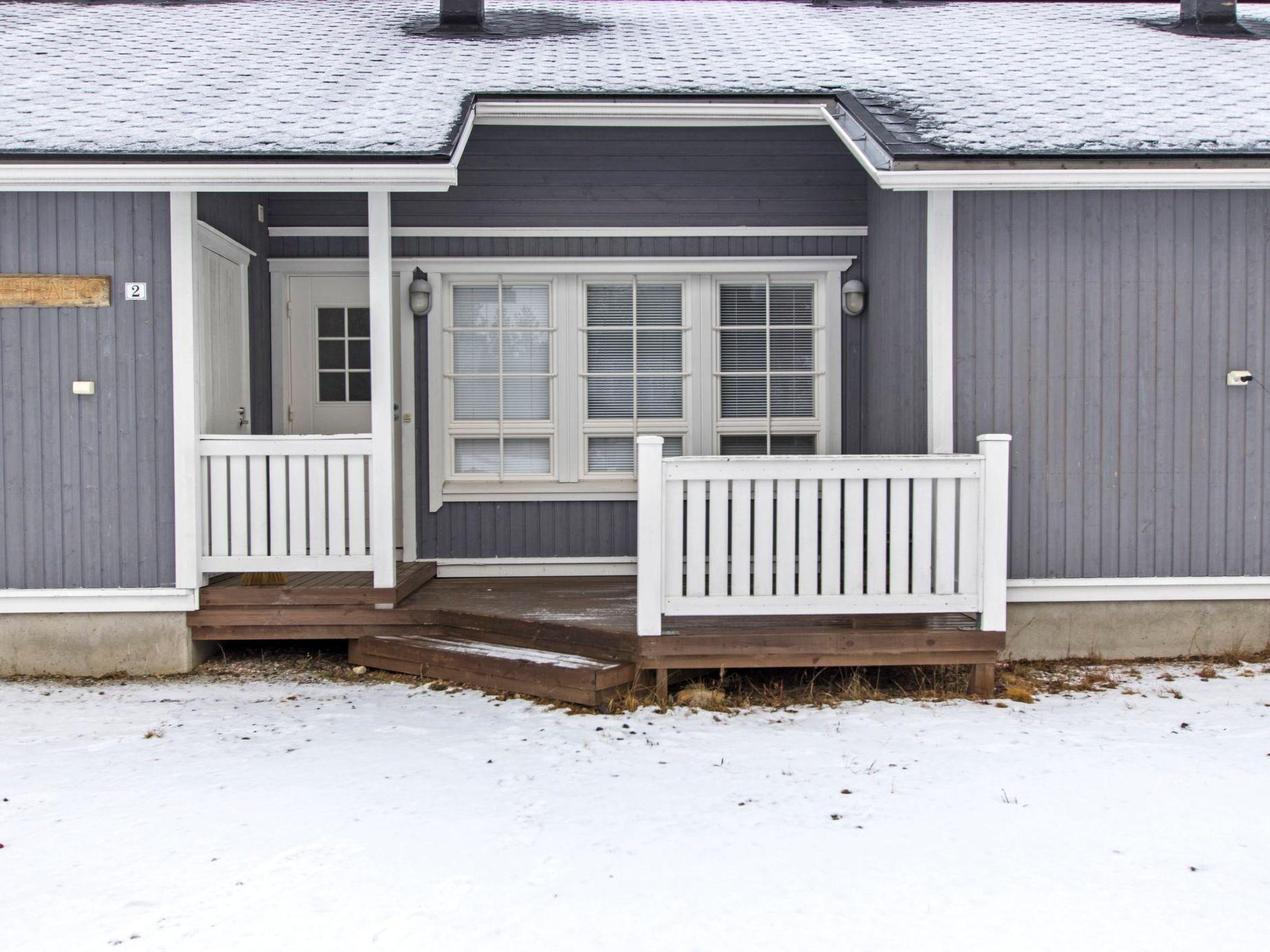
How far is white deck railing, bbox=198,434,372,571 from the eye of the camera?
5.46 m

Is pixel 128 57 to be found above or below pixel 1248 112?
above

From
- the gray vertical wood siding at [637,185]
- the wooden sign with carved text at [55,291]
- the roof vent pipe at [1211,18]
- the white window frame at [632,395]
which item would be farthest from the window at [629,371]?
the roof vent pipe at [1211,18]

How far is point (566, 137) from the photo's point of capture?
6867 mm

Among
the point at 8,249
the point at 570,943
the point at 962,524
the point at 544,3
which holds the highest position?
the point at 544,3

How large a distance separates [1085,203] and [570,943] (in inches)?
172

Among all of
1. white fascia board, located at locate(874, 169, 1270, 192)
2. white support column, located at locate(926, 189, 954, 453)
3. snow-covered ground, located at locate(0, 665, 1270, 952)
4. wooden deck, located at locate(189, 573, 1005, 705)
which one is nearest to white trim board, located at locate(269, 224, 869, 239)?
white support column, located at locate(926, 189, 954, 453)

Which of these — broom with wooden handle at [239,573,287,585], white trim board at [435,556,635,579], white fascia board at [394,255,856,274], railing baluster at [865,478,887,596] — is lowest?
white trim board at [435,556,635,579]

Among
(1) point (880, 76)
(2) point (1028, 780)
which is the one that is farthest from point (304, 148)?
(2) point (1028, 780)

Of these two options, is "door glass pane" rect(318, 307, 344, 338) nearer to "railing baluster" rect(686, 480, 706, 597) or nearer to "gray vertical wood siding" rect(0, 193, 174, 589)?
"gray vertical wood siding" rect(0, 193, 174, 589)

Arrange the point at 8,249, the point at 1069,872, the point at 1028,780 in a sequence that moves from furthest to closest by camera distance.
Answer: the point at 8,249 < the point at 1028,780 < the point at 1069,872

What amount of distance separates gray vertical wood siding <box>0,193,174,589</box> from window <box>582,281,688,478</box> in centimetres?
263

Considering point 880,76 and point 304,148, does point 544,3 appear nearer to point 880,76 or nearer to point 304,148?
point 880,76

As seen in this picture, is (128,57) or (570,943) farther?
(128,57)

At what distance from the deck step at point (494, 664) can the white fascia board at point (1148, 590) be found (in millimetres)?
2130
